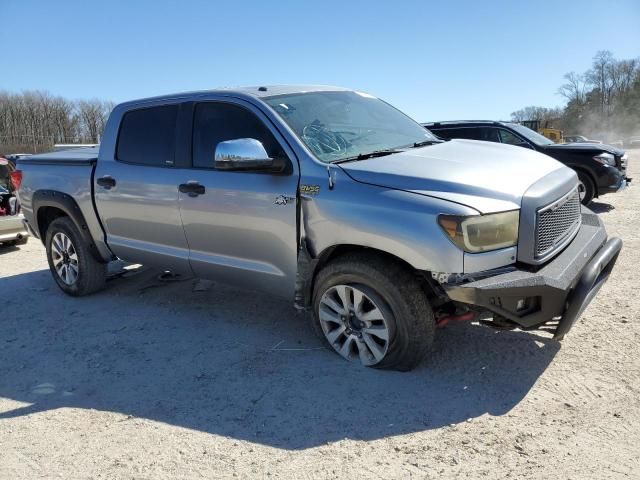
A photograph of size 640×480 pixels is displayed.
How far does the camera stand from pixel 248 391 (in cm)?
349

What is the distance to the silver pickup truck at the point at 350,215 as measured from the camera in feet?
10.3

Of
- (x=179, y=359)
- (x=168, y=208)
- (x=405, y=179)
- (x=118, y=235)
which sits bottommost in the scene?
(x=179, y=359)

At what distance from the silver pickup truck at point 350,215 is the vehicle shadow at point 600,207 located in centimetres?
609

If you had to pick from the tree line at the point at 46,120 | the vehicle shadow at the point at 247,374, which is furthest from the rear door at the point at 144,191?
the tree line at the point at 46,120

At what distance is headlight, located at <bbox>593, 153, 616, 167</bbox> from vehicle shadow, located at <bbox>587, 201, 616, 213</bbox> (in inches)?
31.6

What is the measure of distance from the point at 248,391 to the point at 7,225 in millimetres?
6835

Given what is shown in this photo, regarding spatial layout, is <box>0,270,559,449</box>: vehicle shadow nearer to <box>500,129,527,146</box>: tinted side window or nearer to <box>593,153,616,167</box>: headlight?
<box>500,129,527,146</box>: tinted side window

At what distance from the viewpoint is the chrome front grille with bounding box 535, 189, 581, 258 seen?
3.29m

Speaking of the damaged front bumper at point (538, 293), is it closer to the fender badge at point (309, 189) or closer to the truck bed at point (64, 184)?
the fender badge at point (309, 189)

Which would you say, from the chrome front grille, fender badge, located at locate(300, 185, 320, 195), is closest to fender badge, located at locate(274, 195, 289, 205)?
fender badge, located at locate(300, 185, 320, 195)

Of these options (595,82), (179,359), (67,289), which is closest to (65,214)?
(67,289)

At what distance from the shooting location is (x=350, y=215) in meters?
3.43

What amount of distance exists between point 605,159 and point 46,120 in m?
65.3

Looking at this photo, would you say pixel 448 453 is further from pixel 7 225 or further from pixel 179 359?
pixel 7 225
